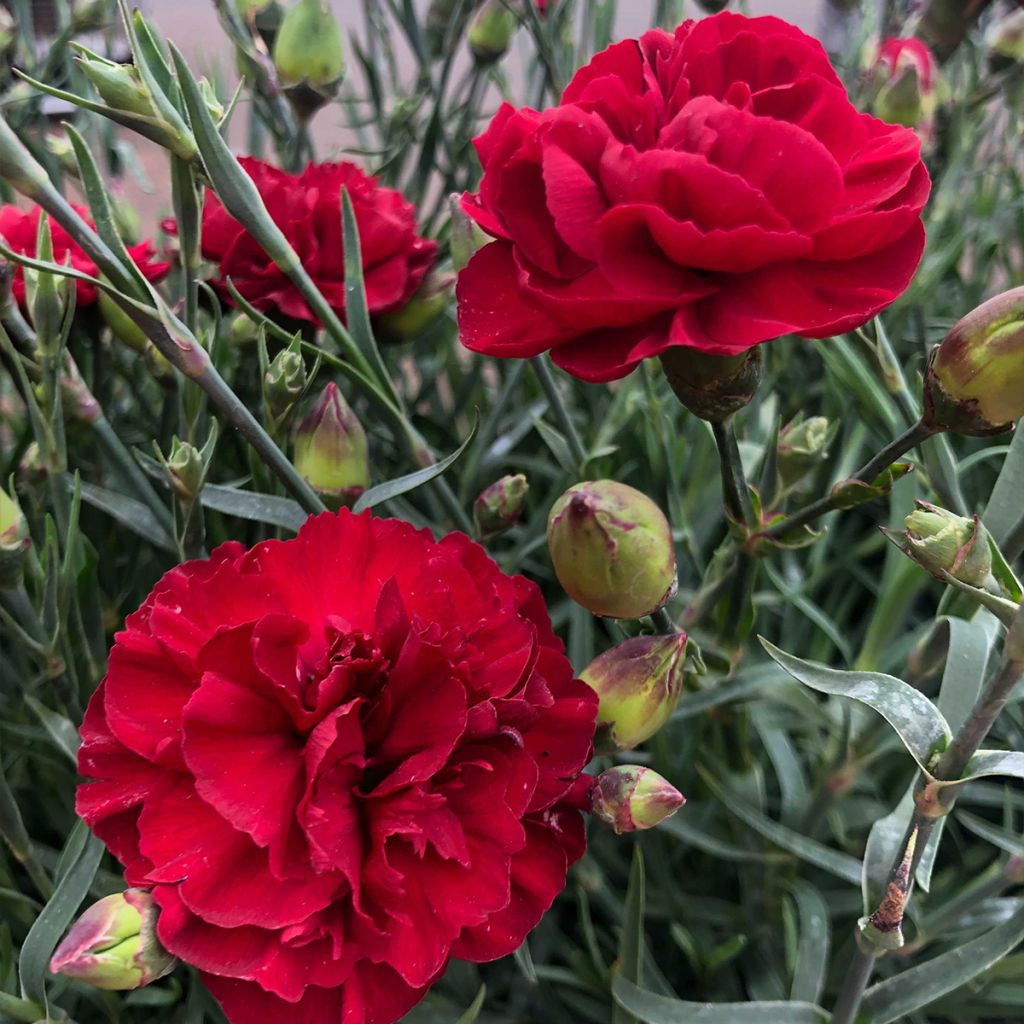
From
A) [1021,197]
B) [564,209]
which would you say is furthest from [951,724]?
[1021,197]

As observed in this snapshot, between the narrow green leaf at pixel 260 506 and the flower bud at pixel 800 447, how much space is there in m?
0.19

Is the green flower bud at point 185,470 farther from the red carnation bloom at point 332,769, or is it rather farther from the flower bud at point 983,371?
the flower bud at point 983,371

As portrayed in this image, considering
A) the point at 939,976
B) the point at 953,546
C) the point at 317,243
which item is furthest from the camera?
the point at 317,243

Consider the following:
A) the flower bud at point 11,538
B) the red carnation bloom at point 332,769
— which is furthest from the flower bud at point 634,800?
the flower bud at point 11,538

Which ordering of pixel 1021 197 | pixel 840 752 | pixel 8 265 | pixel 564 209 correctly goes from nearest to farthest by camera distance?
pixel 564 209, pixel 8 265, pixel 840 752, pixel 1021 197

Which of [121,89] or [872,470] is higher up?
[121,89]

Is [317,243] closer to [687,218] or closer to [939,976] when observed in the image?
[687,218]

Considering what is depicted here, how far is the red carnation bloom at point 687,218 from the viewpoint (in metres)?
0.27

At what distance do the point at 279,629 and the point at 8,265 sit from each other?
8.1 inches

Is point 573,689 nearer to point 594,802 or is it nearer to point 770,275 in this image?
point 594,802

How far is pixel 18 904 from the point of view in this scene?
464 millimetres

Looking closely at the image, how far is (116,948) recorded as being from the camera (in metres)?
0.28

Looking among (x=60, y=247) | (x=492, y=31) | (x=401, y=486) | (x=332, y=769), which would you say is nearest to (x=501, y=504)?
(x=401, y=486)

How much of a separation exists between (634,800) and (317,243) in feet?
0.99
